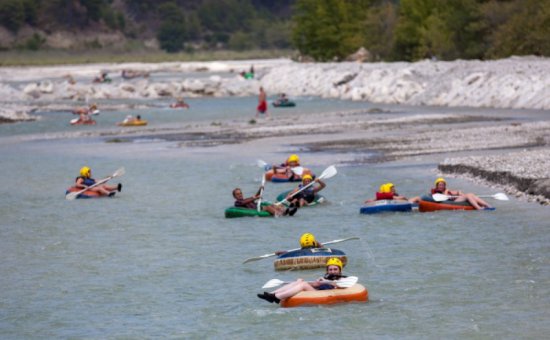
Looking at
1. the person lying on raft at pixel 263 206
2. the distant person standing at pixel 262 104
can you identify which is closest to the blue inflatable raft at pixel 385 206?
the person lying on raft at pixel 263 206

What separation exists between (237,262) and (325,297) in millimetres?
5090

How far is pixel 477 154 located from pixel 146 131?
76.0ft

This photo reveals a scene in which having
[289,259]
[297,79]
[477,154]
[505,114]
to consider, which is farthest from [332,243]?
[297,79]

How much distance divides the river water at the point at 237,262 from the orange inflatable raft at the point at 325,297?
0.41 feet

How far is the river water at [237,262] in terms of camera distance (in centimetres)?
1972

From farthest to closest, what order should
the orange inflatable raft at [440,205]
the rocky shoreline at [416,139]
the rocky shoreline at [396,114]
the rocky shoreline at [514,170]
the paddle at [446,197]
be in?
the rocky shoreline at [396,114] → the rocky shoreline at [416,139] → the rocky shoreline at [514,170] → the orange inflatable raft at [440,205] → the paddle at [446,197]

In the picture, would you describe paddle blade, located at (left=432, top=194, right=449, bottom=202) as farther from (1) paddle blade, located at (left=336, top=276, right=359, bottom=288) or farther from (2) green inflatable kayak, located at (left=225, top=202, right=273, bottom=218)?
(1) paddle blade, located at (left=336, top=276, right=359, bottom=288)

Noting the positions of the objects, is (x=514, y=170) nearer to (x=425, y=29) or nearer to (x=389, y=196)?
(x=389, y=196)

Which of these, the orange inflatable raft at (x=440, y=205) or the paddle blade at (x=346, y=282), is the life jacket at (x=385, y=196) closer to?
the orange inflatable raft at (x=440, y=205)

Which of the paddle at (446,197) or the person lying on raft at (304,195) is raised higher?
the paddle at (446,197)

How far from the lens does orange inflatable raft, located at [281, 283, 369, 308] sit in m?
20.2

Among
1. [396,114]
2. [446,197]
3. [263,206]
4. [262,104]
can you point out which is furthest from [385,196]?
[262,104]

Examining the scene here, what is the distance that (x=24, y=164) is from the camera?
151 ft

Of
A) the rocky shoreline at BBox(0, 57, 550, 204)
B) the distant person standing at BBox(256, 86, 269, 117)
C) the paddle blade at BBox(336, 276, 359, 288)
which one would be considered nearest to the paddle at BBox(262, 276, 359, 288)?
the paddle blade at BBox(336, 276, 359, 288)
